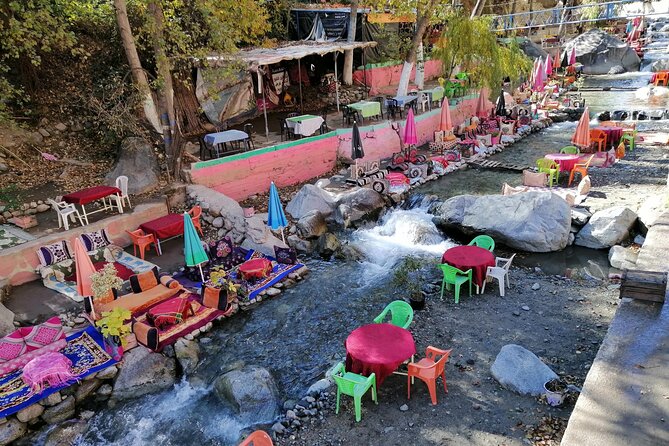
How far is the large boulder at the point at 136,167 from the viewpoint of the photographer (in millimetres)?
13461

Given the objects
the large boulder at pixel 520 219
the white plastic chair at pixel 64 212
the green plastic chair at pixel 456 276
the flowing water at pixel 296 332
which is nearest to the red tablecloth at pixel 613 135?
the flowing water at pixel 296 332

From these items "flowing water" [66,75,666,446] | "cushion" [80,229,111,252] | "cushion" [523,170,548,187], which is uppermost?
"cushion" [80,229,111,252]

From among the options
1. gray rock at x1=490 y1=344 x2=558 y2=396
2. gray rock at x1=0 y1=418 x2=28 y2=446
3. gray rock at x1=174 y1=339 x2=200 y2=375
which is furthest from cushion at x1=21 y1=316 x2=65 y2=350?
gray rock at x1=490 y1=344 x2=558 y2=396

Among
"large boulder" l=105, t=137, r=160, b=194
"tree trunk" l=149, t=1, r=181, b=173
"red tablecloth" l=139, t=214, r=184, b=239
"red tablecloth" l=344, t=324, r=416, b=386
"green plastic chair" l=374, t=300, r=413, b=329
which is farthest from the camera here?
"large boulder" l=105, t=137, r=160, b=194

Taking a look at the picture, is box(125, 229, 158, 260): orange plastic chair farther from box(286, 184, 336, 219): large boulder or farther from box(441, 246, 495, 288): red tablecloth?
box(441, 246, 495, 288): red tablecloth

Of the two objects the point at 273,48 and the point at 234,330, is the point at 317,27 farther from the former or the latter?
the point at 234,330

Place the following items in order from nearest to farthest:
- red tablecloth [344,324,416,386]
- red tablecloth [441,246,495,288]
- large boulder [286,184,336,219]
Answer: red tablecloth [344,324,416,386] < red tablecloth [441,246,495,288] < large boulder [286,184,336,219]

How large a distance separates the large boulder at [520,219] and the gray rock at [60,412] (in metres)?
9.50

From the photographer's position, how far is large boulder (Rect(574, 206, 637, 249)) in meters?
11.4

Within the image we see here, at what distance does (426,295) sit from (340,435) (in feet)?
13.6

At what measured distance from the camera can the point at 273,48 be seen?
1905 centimetres

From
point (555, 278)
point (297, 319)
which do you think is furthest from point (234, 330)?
point (555, 278)

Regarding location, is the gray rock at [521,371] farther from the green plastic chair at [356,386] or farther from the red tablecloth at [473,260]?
the red tablecloth at [473,260]

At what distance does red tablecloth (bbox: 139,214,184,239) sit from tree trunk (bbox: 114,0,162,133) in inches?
161
